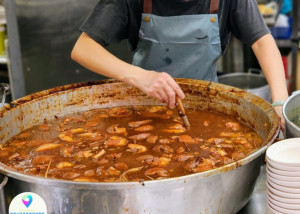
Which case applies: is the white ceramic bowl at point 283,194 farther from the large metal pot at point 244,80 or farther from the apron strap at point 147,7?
the large metal pot at point 244,80

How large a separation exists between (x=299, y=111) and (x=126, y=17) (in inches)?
50.0

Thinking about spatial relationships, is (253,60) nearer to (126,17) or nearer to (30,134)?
(126,17)

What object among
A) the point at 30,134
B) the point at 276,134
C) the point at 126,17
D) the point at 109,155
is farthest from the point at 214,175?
the point at 126,17

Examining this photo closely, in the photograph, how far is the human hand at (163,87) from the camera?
7.07 feet

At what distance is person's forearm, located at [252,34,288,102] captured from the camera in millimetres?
2648

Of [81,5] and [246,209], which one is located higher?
[81,5]

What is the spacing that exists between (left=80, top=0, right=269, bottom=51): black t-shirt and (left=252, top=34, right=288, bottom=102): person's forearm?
0.05 metres

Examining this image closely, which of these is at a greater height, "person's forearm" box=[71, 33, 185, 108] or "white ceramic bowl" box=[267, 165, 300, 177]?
"person's forearm" box=[71, 33, 185, 108]

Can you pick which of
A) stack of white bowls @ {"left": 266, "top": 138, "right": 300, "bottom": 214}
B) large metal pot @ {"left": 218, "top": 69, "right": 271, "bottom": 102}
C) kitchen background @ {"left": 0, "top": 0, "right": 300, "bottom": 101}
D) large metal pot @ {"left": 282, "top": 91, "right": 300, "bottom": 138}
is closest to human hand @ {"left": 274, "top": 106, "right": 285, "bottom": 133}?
large metal pot @ {"left": 282, "top": 91, "right": 300, "bottom": 138}

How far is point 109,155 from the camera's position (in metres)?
2.19

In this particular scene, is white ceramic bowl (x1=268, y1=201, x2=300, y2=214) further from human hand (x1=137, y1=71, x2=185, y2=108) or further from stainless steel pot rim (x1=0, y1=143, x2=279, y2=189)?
human hand (x1=137, y1=71, x2=185, y2=108)

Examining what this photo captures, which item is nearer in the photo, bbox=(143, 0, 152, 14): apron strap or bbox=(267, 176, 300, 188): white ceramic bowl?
bbox=(267, 176, 300, 188): white ceramic bowl

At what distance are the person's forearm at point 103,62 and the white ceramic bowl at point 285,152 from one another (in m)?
0.91

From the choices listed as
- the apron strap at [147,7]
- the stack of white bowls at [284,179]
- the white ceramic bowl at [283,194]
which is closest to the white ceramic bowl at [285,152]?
the stack of white bowls at [284,179]
